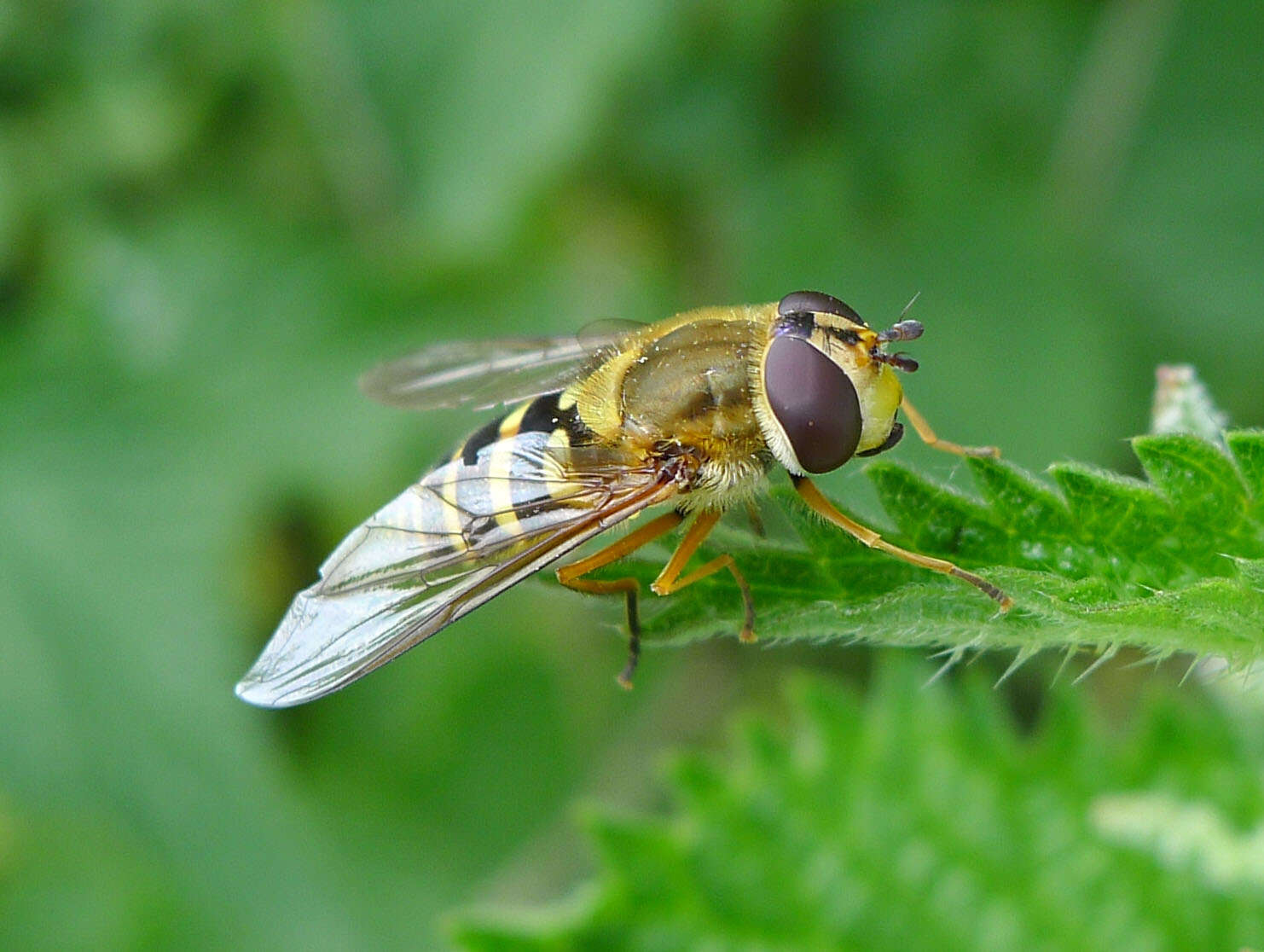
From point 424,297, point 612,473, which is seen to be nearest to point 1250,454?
point 612,473

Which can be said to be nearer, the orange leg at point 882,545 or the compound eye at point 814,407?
the orange leg at point 882,545

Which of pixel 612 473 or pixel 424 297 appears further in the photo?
pixel 424 297

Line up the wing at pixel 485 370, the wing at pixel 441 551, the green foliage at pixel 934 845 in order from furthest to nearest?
the wing at pixel 485 370 → the green foliage at pixel 934 845 → the wing at pixel 441 551

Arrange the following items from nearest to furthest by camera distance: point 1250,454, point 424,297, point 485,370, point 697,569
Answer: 1. point 1250,454
2. point 697,569
3. point 485,370
4. point 424,297

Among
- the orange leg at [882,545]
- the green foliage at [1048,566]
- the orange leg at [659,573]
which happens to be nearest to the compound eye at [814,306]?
the orange leg at [882,545]

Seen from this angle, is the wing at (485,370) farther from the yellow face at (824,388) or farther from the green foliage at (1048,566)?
the green foliage at (1048,566)

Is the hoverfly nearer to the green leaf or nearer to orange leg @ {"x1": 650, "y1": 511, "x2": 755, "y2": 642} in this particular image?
orange leg @ {"x1": 650, "y1": 511, "x2": 755, "y2": 642}

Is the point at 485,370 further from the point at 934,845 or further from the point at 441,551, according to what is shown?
the point at 934,845
